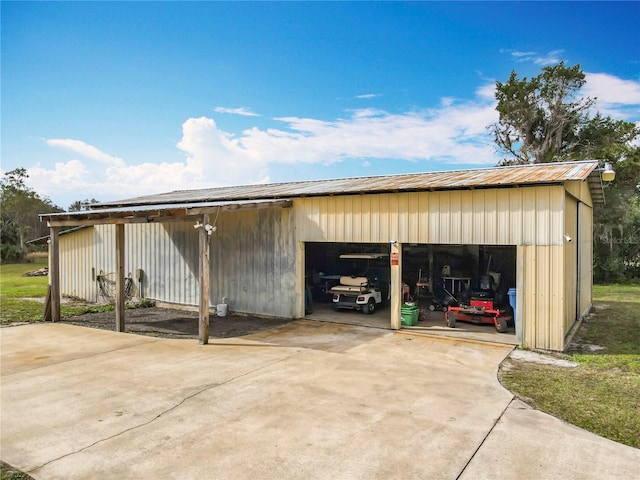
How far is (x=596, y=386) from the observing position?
5664mm

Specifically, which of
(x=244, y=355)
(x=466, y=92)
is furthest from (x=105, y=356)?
(x=466, y=92)

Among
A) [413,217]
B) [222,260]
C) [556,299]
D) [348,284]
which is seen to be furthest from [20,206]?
[556,299]

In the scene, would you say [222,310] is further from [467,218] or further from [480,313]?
[467,218]

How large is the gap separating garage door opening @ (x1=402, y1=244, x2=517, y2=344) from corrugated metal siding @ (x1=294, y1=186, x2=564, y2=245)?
196 cm

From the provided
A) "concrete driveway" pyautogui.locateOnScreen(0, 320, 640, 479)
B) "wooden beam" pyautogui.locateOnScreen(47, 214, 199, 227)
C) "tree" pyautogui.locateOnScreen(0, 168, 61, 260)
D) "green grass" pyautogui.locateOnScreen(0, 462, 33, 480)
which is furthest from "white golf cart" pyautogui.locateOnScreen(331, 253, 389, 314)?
"tree" pyautogui.locateOnScreen(0, 168, 61, 260)

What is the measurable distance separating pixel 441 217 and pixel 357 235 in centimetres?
201

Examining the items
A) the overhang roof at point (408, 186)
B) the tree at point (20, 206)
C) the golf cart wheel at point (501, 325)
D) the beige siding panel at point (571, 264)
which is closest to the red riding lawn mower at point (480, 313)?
the golf cart wheel at point (501, 325)

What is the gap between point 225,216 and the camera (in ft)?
39.2

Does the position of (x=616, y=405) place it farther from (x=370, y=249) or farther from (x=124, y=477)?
(x=370, y=249)

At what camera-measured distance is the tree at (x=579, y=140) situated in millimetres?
20812

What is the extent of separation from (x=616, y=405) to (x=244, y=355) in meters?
5.52

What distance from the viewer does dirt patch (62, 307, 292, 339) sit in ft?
30.6

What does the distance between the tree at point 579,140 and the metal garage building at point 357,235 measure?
9247 millimetres

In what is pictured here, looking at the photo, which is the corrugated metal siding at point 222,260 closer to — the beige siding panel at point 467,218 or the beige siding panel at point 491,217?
the beige siding panel at point 467,218
